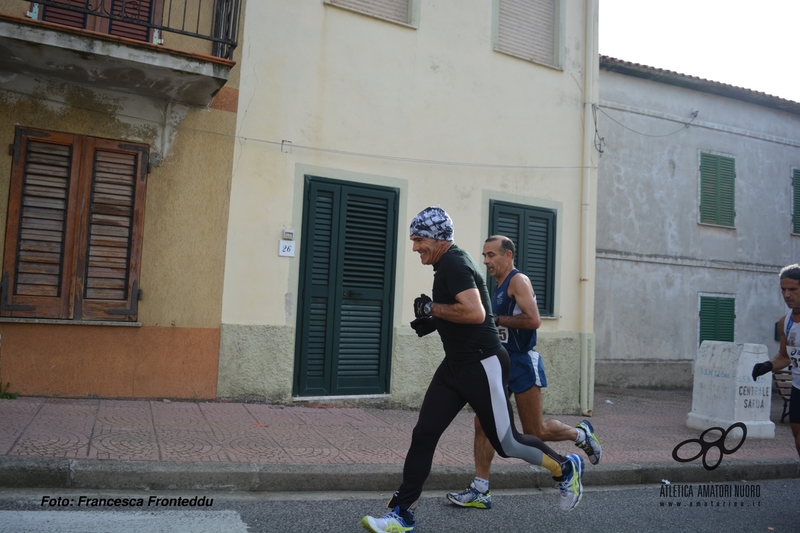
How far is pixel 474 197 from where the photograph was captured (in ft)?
34.4

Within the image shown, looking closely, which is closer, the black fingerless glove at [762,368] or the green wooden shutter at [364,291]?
the black fingerless glove at [762,368]

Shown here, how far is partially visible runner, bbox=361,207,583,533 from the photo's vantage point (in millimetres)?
4312

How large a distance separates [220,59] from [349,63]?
2.24 m

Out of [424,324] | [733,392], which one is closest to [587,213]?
[733,392]

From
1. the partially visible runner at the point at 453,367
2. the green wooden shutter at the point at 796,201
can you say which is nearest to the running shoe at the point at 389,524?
the partially visible runner at the point at 453,367

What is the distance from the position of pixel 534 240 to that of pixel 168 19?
596 cm

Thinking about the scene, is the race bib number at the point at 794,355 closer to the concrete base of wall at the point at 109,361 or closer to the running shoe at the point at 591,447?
the running shoe at the point at 591,447

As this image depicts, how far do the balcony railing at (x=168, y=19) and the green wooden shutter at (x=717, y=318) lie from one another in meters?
12.2

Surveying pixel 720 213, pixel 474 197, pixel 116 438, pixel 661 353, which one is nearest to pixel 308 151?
pixel 474 197

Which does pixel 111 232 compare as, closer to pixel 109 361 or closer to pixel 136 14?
pixel 109 361

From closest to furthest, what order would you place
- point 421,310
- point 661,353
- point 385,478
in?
point 421,310 → point 385,478 → point 661,353

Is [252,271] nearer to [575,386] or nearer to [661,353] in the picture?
[575,386]

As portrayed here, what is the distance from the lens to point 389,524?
4.22 m

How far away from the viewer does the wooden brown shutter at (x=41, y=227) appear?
772 cm
